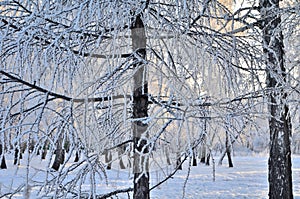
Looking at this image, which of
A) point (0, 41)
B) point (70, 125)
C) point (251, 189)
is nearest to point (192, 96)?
point (70, 125)

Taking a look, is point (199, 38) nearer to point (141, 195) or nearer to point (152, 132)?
point (152, 132)

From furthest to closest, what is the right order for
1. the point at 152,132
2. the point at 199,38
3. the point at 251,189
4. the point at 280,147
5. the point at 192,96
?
the point at 251,189, the point at 280,147, the point at 152,132, the point at 199,38, the point at 192,96

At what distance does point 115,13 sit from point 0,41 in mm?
553

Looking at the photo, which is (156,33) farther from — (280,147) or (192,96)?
(280,147)

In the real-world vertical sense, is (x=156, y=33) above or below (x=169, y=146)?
above

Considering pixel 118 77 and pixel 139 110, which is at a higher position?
pixel 118 77

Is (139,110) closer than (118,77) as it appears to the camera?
No

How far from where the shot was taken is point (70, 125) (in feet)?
6.58

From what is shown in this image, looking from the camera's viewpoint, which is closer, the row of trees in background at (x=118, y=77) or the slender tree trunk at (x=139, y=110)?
the row of trees in background at (x=118, y=77)

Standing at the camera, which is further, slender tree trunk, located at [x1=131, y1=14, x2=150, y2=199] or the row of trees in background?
slender tree trunk, located at [x1=131, y1=14, x2=150, y2=199]

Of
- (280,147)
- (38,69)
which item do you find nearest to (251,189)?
(280,147)

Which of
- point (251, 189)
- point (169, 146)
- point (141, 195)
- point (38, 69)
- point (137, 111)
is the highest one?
point (38, 69)

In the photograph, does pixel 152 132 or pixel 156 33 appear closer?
pixel 156 33

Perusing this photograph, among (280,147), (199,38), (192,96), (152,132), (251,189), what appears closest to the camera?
(192,96)
